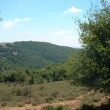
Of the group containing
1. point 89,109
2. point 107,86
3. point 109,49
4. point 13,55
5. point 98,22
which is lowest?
point 89,109

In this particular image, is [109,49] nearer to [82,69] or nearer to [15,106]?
[82,69]

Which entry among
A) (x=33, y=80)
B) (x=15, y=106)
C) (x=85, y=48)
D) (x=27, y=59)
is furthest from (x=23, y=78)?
(x=27, y=59)

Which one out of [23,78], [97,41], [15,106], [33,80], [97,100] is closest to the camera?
[97,41]

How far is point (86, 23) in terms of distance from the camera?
23516mm

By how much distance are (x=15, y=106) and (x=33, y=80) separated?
49858 millimetres

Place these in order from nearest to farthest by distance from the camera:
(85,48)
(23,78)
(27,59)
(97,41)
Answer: (97,41)
(85,48)
(23,78)
(27,59)

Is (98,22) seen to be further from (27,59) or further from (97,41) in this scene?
(27,59)

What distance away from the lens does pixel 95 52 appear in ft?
73.5

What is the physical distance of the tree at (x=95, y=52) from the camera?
2145 cm

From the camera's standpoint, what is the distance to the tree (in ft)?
70.4

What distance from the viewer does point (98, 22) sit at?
2280cm

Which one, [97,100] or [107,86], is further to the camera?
[97,100]

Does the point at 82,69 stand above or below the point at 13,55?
below

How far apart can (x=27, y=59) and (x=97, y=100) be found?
15764cm
